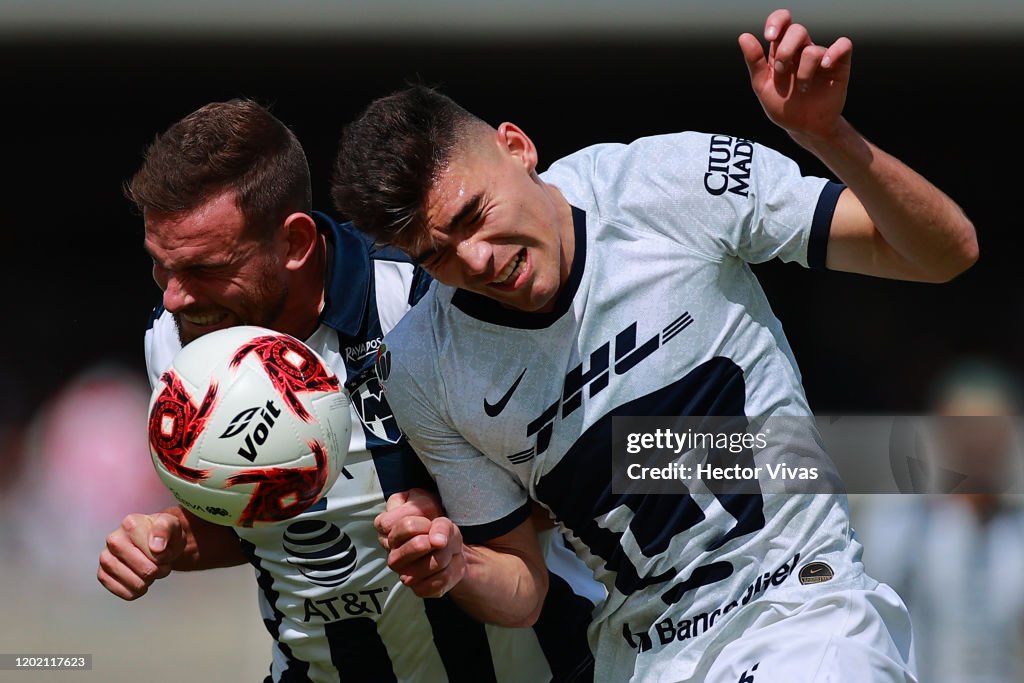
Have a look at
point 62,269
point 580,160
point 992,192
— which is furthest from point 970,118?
point 62,269

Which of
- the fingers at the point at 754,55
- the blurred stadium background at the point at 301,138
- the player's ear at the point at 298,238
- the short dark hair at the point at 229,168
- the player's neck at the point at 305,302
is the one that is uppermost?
the fingers at the point at 754,55

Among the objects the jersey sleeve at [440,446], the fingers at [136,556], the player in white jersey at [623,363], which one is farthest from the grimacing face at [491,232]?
the fingers at [136,556]

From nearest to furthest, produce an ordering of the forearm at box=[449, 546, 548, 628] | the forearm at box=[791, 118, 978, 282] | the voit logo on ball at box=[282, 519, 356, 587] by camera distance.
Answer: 1. the forearm at box=[791, 118, 978, 282]
2. the forearm at box=[449, 546, 548, 628]
3. the voit logo on ball at box=[282, 519, 356, 587]

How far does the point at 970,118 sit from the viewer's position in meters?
6.93

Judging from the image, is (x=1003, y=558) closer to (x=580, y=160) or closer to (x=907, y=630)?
(x=907, y=630)

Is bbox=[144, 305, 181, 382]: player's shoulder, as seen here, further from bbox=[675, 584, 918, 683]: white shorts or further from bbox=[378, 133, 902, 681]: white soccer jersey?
bbox=[675, 584, 918, 683]: white shorts

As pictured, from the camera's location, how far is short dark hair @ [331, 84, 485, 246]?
226cm

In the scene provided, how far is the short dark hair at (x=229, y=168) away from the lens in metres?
2.69

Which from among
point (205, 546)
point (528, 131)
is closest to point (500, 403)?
point (205, 546)

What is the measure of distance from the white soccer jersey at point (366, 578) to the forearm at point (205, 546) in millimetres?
79

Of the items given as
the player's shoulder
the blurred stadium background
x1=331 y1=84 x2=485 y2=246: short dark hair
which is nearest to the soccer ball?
x1=331 y1=84 x2=485 y2=246: short dark hair

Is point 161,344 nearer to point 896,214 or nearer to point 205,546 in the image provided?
point 205,546

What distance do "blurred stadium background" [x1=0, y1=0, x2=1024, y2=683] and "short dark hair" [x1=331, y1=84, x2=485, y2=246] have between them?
3.50 meters

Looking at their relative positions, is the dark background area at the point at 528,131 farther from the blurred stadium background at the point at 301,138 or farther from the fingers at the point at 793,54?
the fingers at the point at 793,54
